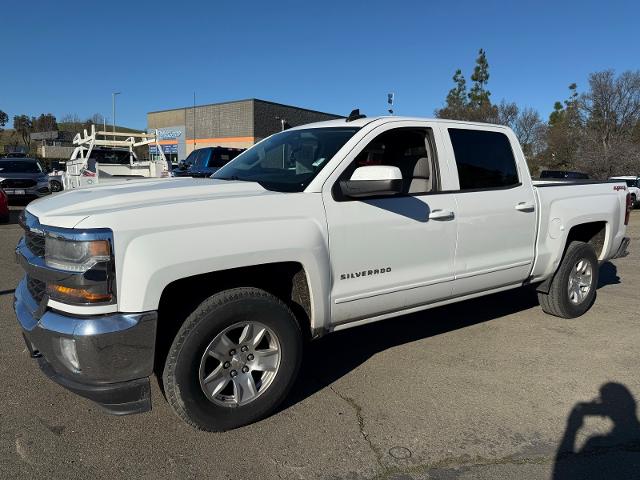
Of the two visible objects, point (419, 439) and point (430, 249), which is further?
point (430, 249)

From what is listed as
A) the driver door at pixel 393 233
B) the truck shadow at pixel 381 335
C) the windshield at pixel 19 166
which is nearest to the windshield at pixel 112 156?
the windshield at pixel 19 166

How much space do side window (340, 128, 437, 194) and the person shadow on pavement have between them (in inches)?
76.6

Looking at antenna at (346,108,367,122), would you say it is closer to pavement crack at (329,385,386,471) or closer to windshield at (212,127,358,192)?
windshield at (212,127,358,192)

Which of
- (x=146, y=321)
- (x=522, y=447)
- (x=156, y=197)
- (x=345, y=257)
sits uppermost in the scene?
(x=156, y=197)

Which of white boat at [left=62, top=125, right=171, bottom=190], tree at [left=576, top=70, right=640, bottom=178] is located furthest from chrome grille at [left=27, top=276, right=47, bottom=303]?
tree at [left=576, top=70, right=640, bottom=178]

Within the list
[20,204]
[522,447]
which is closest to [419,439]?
[522,447]

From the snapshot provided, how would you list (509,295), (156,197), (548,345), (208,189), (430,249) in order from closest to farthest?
(156,197)
(208,189)
(430,249)
(548,345)
(509,295)

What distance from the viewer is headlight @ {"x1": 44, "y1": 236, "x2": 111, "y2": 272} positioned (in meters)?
2.68

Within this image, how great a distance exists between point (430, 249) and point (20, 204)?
55.9 feet

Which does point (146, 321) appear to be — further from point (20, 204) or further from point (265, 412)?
point (20, 204)

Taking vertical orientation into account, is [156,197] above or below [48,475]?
above

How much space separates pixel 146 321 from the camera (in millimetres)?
2764

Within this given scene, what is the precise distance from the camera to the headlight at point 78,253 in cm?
268

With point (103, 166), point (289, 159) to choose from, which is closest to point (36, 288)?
point (289, 159)
